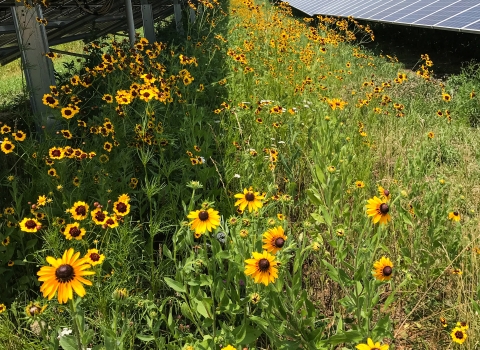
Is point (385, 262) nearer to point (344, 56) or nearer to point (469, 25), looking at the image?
point (344, 56)

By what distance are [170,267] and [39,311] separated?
31.4 inches

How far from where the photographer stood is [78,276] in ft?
2.90

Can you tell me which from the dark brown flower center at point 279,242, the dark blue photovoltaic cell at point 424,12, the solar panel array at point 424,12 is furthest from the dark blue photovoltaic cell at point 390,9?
the dark brown flower center at point 279,242

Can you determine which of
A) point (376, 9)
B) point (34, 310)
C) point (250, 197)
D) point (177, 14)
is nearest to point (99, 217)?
point (34, 310)

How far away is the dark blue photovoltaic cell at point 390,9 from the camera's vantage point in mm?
8352

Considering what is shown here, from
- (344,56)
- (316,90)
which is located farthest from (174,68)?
(344,56)

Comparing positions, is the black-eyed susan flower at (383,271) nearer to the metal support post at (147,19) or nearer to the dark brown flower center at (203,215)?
the dark brown flower center at (203,215)

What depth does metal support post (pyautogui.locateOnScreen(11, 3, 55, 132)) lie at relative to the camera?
271 cm

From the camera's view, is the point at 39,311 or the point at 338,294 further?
the point at 338,294

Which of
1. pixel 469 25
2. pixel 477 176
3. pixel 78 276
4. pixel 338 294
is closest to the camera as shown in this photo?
pixel 78 276

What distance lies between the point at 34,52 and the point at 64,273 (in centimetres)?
246

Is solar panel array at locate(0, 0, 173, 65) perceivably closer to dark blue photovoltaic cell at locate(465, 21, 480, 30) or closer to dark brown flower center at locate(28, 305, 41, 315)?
dark brown flower center at locate(28, 305, 41, 315)

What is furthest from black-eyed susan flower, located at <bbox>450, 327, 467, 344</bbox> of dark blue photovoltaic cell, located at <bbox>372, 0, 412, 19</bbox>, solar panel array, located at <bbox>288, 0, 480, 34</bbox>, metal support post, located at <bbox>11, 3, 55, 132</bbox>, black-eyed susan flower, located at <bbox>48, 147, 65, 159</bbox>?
dark blue photovoltaic cell, located at <bbox>372, 0, 412, 19</bbox>

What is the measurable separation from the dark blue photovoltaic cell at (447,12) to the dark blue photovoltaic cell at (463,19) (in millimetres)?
192
